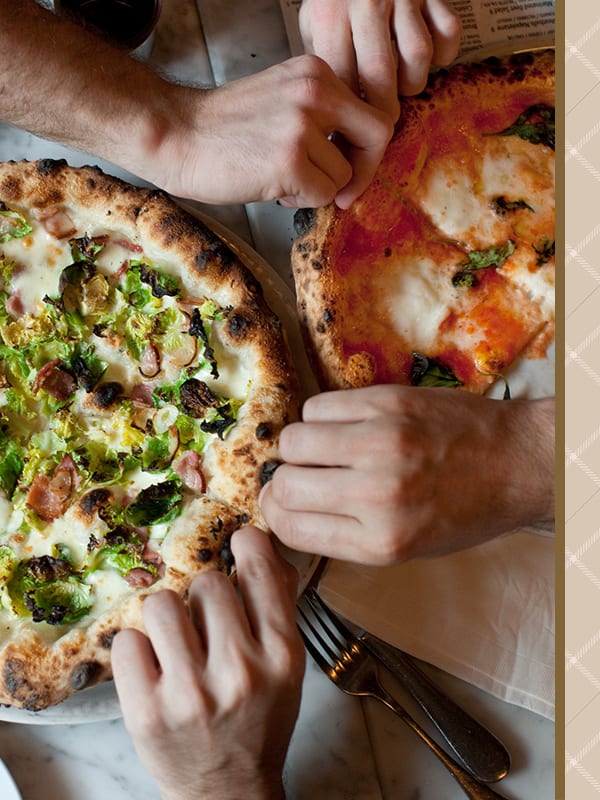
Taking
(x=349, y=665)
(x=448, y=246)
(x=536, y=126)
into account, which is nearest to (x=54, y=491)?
(x=349, y=665)

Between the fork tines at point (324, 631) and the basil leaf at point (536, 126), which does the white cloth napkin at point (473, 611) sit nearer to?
the fork tines at point (324, 631)

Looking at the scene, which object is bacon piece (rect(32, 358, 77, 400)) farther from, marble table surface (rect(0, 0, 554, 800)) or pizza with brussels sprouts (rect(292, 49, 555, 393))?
marble table surface (rect(0, 0, 554, 800))

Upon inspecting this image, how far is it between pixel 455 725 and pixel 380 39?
1005 mm

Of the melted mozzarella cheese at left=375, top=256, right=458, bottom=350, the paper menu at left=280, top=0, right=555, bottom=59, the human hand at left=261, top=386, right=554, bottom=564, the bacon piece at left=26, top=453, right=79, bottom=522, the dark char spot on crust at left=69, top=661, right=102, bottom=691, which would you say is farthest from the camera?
the paper menu at left=280, top=0, right=555, bottom=59

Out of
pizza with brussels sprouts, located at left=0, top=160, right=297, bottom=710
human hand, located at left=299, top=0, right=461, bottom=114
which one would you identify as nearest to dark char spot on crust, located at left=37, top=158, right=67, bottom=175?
pizza with brussels sprouts, located at left=0, top=160, right=297, bottom=710

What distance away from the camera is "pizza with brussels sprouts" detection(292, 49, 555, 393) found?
1275 mm

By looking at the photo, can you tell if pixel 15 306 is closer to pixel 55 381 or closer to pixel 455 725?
pixel 55 381

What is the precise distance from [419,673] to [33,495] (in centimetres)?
64

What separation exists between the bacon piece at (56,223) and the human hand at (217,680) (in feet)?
1.87

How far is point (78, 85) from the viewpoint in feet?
3.84

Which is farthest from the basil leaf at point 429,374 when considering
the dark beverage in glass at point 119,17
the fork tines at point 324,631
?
the dark beverage in glass at point 119,17

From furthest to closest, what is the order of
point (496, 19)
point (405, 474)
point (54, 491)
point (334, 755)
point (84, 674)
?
point (496, 19) → point (334, 755) → point (54, 491) → point (84, 674) → point (405, 474)

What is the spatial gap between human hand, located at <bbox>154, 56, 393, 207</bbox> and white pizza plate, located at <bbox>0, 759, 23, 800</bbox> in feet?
2.89

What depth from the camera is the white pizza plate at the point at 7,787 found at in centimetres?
121
